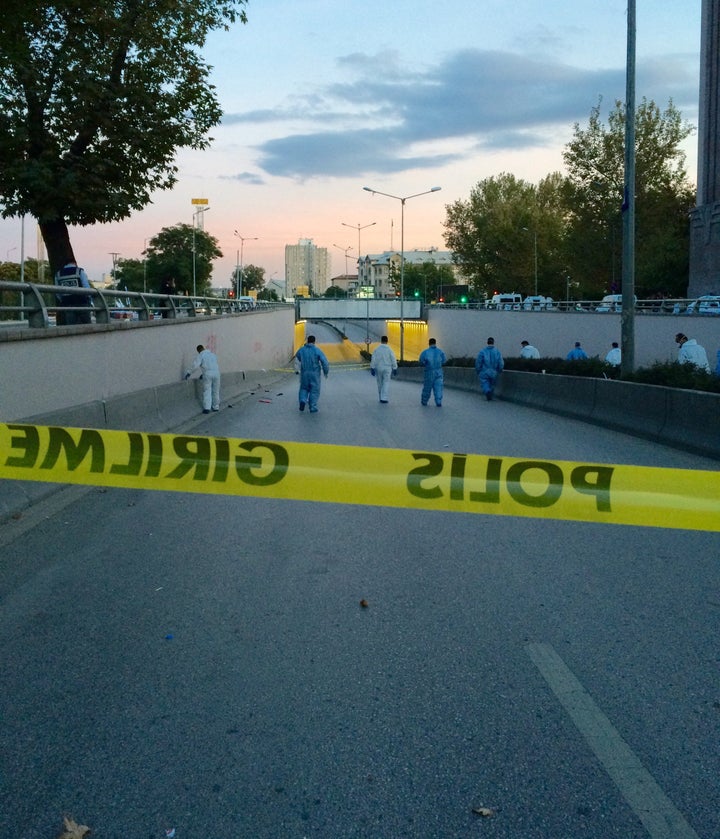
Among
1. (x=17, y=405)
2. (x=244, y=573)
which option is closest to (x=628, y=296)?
(x=17, y=405)

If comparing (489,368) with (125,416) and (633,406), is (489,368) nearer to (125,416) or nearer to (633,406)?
(633,406)

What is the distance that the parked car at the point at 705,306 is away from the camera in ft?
119

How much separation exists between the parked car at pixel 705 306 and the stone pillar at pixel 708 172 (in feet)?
67.7

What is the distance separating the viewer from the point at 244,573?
704cm

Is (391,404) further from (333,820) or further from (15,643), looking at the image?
(333,820)

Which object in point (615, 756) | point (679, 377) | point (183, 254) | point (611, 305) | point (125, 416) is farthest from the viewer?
point (183, 254)

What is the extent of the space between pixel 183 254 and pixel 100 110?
8812cm

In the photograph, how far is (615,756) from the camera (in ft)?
13.1

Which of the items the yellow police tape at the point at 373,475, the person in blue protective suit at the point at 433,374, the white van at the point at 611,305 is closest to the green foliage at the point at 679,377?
the person in blue protective suit at the point at 433,374

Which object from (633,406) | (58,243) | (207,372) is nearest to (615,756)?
(633,406)

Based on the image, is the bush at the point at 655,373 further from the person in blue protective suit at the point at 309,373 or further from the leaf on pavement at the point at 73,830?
the leaf on pavement at the point at 73,830

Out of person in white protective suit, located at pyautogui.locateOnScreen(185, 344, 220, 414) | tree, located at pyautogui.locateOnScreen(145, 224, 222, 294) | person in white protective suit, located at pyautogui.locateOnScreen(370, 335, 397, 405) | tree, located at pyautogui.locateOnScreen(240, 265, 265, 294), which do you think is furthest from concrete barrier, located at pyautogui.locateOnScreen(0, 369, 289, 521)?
tree, located at pyautogui.locateOnScreen(240, 265, 265, 294)

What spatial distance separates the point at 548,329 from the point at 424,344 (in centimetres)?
3503

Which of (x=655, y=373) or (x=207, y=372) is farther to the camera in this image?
(x=207, y=372)
